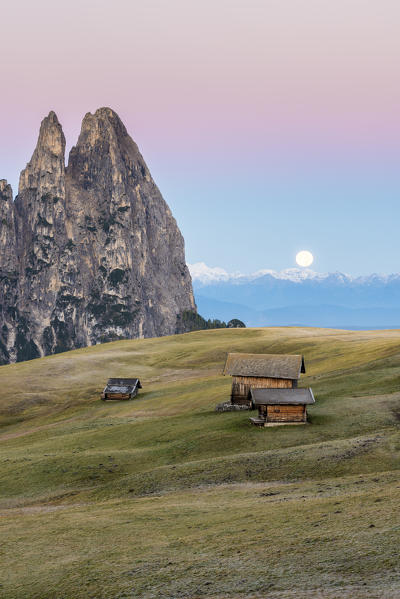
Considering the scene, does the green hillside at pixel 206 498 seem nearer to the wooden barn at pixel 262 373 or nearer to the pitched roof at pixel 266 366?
the wooden barn at pixel 262 373

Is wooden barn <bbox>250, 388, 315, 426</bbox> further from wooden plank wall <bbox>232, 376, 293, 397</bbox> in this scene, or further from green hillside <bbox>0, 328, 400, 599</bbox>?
wooden plank wall <bbox>232, 376, 293, 397</bbox>

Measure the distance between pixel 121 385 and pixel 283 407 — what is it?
144 ft

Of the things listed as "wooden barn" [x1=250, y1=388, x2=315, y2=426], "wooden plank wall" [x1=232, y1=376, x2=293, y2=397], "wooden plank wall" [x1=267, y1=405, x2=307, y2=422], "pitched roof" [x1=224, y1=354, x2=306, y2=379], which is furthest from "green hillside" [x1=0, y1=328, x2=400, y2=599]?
"pitched roof" [x1=224, y1=354, x2=306, y2=379]

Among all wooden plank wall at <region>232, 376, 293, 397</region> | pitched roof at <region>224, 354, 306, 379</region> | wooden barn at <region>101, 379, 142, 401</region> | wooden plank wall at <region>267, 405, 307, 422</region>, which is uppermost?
pitched roof at <region>224, 354, 306, 379</region>

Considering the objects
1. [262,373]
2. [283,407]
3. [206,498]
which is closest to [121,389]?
[262,373]

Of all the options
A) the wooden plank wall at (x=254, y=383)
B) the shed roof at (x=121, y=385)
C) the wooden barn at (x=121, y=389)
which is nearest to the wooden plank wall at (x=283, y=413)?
the wooden plank wall at (x=254, y=383)

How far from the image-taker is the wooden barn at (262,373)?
67.4 metres

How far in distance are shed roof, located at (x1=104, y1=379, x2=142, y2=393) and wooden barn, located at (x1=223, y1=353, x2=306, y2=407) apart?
1031 inches

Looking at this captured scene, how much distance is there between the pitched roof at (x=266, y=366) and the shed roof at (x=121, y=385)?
2596 cm

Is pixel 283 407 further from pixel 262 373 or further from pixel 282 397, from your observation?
pixel 262 373

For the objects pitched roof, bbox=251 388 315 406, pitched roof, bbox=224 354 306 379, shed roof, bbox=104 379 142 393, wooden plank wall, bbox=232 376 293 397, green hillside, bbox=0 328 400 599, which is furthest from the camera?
shed roof, bbox=104 379 142 393

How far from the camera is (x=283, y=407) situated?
178 ft

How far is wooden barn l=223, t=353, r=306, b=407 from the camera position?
2655 inches

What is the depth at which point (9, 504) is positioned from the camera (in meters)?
38.5
